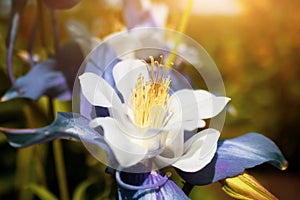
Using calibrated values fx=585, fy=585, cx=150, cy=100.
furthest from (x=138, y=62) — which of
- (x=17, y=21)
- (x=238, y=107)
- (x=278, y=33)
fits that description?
(x=278, y=33)

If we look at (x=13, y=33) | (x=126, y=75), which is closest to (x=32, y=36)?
(x=13, y=33)

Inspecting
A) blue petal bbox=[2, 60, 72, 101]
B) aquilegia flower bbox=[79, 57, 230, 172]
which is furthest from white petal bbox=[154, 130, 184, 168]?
blue petal bbox=[2, 60, 72, 101]

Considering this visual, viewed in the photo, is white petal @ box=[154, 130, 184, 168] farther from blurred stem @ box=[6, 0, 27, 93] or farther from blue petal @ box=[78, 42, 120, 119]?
blurred stem @ box=[6, 0, 27, 93]

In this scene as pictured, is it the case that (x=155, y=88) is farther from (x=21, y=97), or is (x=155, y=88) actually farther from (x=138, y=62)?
(x=21, y=97)

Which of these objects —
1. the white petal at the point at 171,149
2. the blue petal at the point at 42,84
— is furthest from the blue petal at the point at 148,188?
the blue petal at the point at 42,84

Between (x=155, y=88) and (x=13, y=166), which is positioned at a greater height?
(x=155, y=88)

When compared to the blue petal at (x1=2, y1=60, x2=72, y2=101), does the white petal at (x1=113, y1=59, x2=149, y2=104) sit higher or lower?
higher

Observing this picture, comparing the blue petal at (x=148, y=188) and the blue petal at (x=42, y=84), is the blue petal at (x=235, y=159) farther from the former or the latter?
the blue petal at (x=42, y=84)
